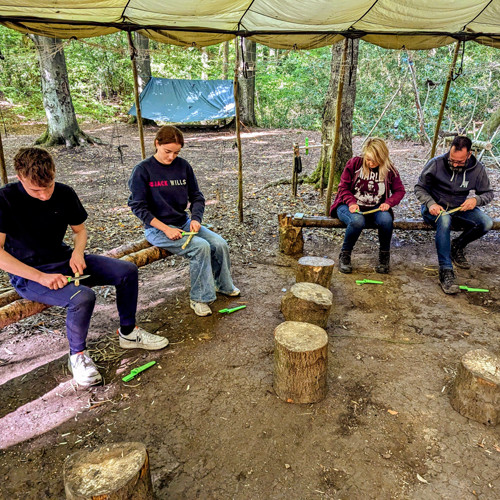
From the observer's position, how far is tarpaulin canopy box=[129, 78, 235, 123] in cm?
1185

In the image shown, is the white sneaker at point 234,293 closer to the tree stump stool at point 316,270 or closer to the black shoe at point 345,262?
the tree stump stool at point 316,270

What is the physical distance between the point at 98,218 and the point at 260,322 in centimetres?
340

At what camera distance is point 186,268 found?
3955 mm

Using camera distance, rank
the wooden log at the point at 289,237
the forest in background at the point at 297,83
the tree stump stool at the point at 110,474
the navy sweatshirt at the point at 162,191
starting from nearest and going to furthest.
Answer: the tree stump stool at the point at 110,474 → the navy sweatshirt at the point at 162,191 → the wooden log at the point at 289,237 → the forest in background at the point at 297,83

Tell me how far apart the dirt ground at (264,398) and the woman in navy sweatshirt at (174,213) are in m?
0.33

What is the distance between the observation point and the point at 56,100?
892 cm

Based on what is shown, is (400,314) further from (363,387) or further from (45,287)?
(45,287)

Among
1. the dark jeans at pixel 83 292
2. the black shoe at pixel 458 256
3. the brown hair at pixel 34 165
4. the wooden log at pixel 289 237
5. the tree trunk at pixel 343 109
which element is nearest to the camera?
the brown hair at pixel 34 165

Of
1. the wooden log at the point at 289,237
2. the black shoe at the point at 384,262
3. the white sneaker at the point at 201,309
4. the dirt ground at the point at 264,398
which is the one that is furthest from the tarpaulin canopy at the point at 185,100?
the white sneaker at the point at 201,309

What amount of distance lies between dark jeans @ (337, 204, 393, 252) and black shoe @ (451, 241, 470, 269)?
844mm

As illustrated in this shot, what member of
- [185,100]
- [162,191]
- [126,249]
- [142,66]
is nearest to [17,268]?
[126,249]

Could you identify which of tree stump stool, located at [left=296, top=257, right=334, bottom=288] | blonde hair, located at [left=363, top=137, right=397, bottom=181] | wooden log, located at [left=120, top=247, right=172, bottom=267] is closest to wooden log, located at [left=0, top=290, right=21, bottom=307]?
wooden log, located at [left=120, top=247, right=172, bottom=267]

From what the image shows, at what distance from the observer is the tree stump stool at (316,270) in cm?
318

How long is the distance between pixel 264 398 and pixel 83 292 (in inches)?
51.0
